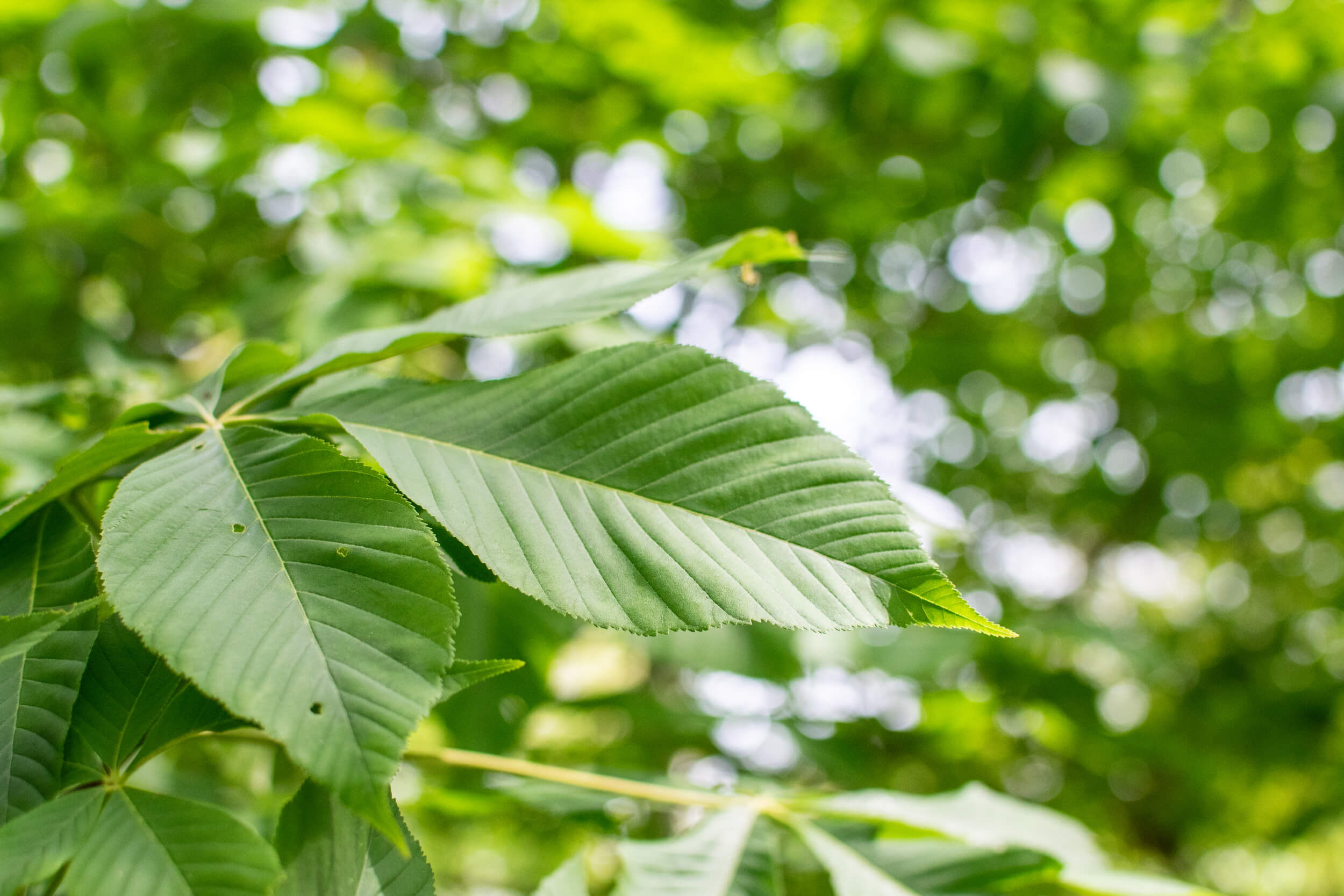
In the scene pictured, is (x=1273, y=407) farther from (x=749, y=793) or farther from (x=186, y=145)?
(x=186, y=145)

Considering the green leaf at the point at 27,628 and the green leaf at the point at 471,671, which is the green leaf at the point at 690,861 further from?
the green leaf at the point at 27,628

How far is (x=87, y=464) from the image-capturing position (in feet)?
1.72

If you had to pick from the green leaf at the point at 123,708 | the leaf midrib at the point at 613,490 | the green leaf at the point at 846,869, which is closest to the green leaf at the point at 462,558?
the leaf midrib at the point at 613,490

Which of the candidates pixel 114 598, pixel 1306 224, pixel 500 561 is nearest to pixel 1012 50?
pixel 1306 224

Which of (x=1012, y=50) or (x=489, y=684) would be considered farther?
(x=1012, y=50)

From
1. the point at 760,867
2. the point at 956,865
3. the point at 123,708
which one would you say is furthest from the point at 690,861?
the point at 123,708

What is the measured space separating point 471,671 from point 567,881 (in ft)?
0.87

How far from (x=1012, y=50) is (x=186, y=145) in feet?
5.30

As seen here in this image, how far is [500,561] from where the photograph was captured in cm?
46

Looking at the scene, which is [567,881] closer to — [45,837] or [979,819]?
[45,837]

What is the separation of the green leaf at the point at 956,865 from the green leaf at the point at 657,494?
344 millimetres

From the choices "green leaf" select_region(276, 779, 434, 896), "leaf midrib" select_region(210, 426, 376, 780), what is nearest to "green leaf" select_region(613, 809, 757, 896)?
"green leaf" select_region(276, 779, 434, 896)

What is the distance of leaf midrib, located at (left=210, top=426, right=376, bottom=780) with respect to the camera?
0.36 m

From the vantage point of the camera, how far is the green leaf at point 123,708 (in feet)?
1.47
